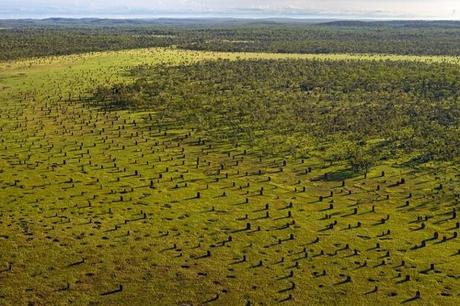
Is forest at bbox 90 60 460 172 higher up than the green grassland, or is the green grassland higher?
forest at bbox 90 60 460 172

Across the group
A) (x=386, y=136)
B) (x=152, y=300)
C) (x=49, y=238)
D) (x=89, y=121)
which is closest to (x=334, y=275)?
(x=152, y=300)

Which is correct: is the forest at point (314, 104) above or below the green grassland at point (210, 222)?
above

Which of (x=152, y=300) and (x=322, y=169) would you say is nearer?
(x=152, y=300)

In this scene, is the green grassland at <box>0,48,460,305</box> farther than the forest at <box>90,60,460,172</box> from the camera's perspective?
No

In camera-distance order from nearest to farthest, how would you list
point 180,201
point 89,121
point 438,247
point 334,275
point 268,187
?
point 334,275, point 438,247, point 180,201, point 268,187, point 89,121

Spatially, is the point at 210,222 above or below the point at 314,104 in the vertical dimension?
below

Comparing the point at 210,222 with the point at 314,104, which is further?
the point at 314,104

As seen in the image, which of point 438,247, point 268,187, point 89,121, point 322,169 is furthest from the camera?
point 89,121

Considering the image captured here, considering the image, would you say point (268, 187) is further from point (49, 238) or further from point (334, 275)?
point (49, 238)
